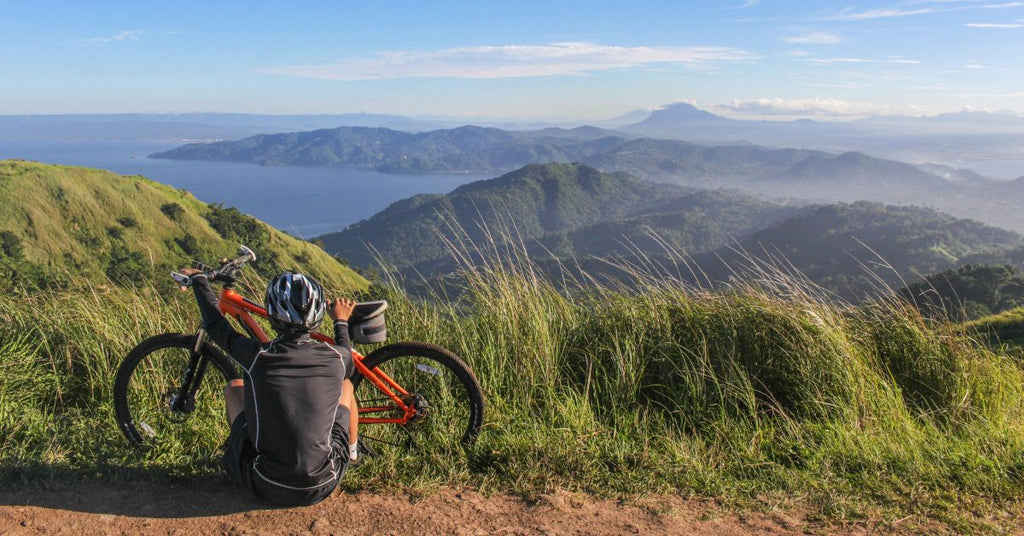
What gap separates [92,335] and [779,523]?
4.53m

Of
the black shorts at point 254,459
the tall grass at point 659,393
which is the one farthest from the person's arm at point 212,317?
the tall grass at point 659,393

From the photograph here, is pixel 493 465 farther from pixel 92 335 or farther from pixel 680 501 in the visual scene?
pixel 92 335

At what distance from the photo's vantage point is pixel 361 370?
3213mm

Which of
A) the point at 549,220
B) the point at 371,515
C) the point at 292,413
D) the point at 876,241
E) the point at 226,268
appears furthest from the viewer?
the point at 549,220

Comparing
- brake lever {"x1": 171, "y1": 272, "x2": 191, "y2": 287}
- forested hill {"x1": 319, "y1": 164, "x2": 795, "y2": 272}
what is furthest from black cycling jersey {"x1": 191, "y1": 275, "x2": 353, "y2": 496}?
forested hill {"x1": 319, "y1": 164, "x2": 795, "y2": 272}

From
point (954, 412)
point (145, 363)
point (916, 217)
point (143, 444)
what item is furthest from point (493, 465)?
point (916, 217)

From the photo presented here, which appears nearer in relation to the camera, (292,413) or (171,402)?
(292,413)

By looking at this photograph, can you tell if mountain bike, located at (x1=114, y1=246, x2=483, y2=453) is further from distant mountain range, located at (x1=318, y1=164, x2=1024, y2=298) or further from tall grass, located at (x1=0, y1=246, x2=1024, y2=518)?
distant mountain range, located at (x1=318, y1=164, x2=1024, y2=298)

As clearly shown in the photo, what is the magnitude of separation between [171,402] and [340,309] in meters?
1.28

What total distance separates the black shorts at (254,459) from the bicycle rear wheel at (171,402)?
0.57 m

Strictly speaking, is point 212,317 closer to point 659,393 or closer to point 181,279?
point 181,279

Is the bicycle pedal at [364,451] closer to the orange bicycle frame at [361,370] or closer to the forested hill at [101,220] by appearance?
the orange bicycle frame at [361,370]

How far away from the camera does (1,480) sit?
2926mm

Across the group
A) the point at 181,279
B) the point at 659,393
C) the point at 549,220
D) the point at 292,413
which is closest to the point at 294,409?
the point at 292,413
